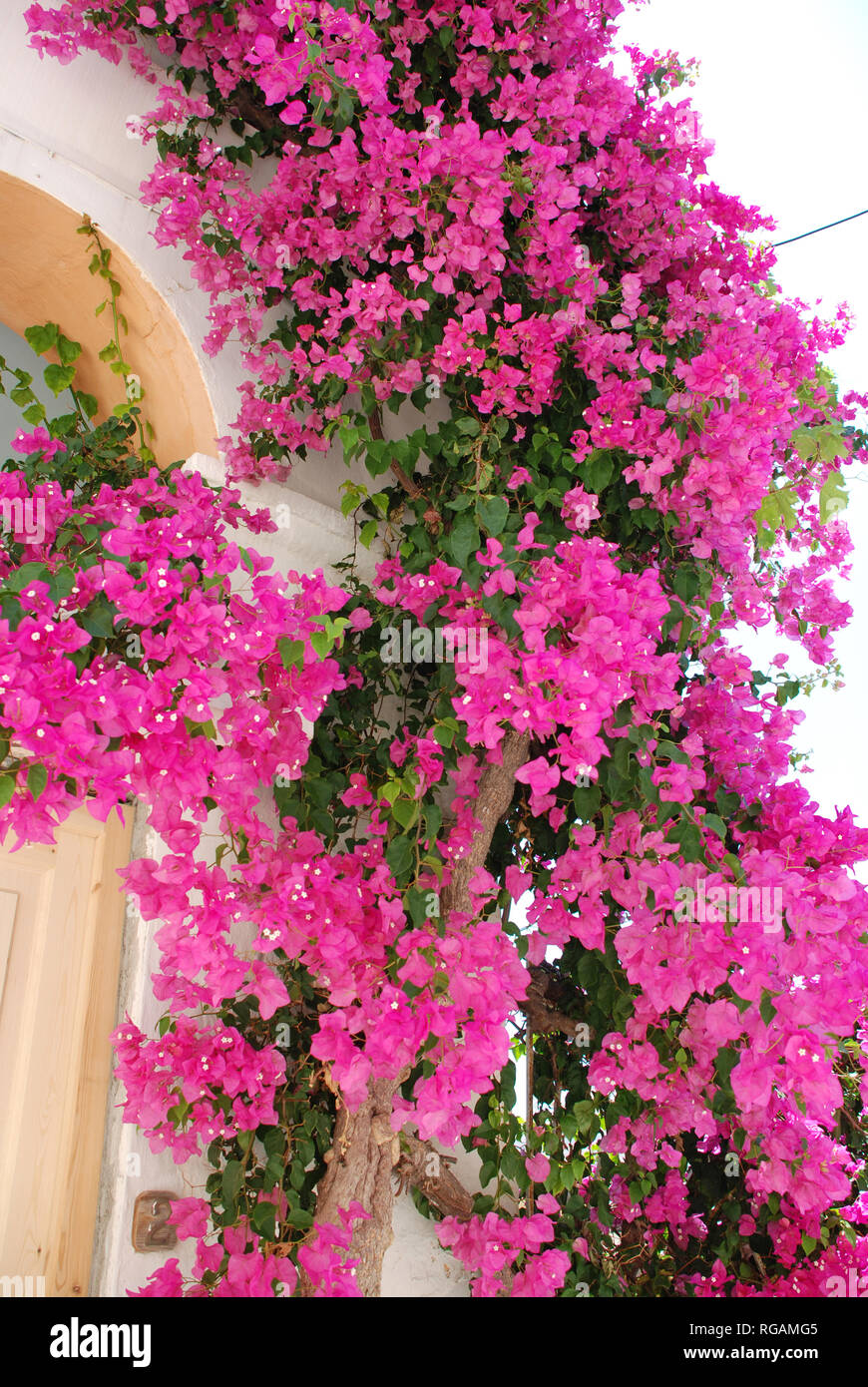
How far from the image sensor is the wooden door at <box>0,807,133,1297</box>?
1.62 metres

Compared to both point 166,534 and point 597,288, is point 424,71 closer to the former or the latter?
point 597,288

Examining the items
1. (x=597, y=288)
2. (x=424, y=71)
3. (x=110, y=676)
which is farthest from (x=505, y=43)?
(x=110, y=676)

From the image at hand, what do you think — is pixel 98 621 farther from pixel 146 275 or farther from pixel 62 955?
pixel 146 275

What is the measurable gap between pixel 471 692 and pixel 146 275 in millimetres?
1183

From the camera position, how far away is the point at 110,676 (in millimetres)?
1275

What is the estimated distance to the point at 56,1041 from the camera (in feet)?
5.71

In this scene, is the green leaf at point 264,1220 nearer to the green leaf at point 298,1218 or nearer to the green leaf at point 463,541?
the green leaf at point 298,1218

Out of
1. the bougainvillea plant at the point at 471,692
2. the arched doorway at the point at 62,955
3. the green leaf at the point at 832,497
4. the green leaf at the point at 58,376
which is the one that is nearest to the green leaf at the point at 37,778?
the bougainvillea plant at the point at 471,692

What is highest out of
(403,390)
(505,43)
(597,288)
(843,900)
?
(505,43)

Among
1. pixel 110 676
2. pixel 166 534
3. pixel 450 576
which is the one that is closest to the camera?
pixel 110 676

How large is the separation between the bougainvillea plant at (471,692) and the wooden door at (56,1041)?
0.20 m

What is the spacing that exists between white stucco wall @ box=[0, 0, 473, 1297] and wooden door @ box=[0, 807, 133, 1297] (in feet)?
0.12

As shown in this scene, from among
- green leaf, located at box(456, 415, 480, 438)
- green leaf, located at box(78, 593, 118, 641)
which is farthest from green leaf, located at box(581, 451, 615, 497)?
green leaf, located at box(78, 593, 118, 641)
